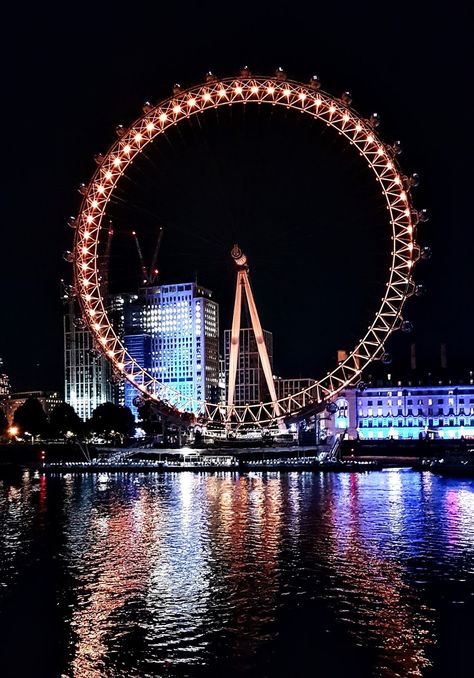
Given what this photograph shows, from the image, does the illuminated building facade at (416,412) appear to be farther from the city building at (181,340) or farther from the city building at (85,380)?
the city building at (85,380)

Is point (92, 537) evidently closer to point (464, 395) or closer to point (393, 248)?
point (393, 248)

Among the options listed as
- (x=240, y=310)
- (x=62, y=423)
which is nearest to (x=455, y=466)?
(x=240, y=310)

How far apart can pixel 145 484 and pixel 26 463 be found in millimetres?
29655

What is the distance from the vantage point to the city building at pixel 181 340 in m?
157

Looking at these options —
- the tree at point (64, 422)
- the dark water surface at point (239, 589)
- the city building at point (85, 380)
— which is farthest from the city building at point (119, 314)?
the dark water surface at point (239, 589)

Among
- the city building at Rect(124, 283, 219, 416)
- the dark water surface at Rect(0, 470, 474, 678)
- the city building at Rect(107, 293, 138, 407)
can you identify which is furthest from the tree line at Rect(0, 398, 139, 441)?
the dark water surface at Rect(0, 470, 474, 678)

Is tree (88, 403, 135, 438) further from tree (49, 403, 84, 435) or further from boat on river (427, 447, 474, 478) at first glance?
boat on river (427, 447, 474, 478)

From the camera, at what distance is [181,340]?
523 feet

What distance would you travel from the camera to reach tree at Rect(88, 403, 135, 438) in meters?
111

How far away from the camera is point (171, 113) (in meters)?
48.9

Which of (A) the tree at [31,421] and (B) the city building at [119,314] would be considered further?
(B) the city building at [119,314]

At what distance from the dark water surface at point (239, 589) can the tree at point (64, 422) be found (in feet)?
224

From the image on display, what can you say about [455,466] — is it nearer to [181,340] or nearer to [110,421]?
[110,421]

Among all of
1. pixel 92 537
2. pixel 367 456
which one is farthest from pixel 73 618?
pixel 367 456
